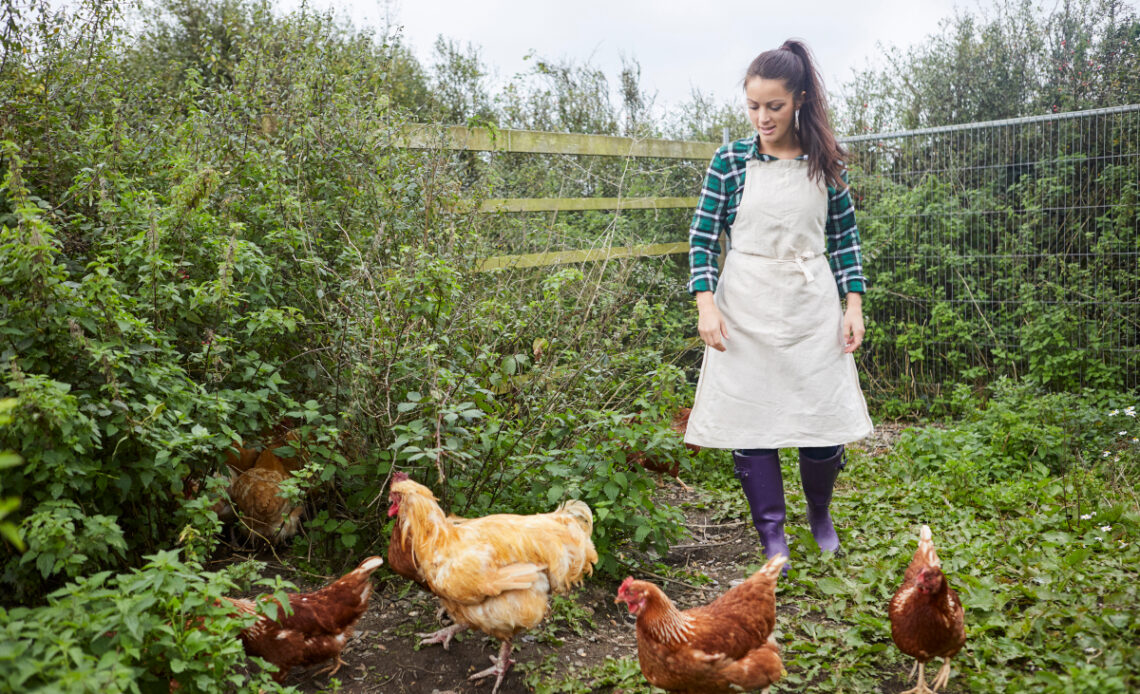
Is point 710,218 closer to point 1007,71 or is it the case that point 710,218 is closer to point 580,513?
point 580,513

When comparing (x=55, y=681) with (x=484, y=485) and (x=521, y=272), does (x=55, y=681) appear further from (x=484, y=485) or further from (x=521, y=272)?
(x=521, y=272)

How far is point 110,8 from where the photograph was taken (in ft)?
11.6

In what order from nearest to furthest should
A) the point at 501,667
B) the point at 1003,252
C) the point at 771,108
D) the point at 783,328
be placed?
the point at 501,667, the point at 771,108, the point at 783,328, the point at 1003,252

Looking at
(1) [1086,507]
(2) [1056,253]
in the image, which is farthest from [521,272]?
(2) [1056,253]

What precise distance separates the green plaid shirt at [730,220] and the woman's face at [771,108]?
10 centimetres

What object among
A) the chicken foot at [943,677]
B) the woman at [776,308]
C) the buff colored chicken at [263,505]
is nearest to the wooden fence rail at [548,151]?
the woman at [776,308]

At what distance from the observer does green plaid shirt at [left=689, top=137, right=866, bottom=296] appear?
3.50 meters

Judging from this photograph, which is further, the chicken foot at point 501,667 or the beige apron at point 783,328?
the beige apron at point 783,328

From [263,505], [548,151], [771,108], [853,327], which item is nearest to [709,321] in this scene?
[853,327]

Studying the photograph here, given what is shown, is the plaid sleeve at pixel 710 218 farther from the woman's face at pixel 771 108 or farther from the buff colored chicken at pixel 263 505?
the buff colored chicken at pixel 263 505

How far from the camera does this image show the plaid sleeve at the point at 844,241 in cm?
362

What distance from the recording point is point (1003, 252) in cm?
649

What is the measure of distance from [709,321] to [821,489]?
94 cm

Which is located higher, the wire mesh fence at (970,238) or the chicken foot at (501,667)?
the wire mesh fence at (970,238)
